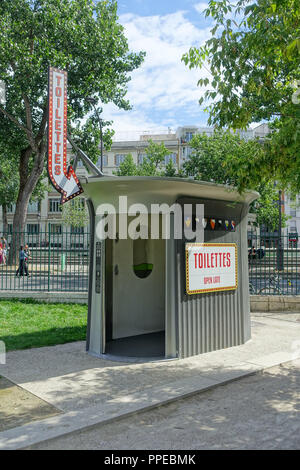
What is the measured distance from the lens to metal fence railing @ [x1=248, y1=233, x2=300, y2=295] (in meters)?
11.0

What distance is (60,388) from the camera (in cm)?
507

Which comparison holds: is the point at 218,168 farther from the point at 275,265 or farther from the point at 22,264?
the point at 22,264

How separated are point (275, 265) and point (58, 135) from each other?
23.8 ft

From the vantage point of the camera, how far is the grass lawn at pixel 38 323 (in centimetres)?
765

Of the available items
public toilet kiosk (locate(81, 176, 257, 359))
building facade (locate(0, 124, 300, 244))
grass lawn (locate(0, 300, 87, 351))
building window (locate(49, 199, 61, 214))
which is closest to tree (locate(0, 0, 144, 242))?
grass lawn (locate(0, 300, 87, 351))

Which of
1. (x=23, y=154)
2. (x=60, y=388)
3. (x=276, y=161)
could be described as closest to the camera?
(x=60, y=388)

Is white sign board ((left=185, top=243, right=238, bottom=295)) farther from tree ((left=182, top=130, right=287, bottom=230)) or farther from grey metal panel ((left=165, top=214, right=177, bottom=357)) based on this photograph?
tree ((left=182, top=130, right=287, bottom=230))

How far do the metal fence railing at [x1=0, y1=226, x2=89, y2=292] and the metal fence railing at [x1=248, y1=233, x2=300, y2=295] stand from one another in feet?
15.5

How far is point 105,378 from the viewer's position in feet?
18.0

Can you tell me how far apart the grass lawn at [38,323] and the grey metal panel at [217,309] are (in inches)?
98.2
